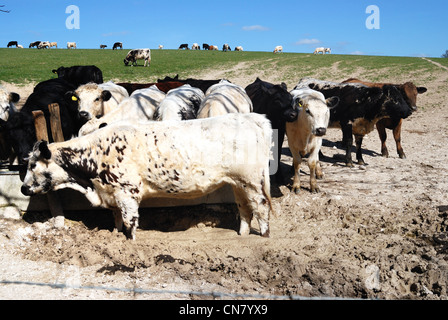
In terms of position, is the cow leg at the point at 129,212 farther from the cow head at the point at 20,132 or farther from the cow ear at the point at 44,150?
the cow head at the point at 20,132

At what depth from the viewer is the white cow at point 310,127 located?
6828 millimetres

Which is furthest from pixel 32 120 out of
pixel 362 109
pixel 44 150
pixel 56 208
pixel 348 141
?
pixel 362 109

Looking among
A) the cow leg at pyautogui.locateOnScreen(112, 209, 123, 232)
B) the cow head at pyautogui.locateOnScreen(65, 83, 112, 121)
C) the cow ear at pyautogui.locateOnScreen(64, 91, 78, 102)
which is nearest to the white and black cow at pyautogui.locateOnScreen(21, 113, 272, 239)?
the cow leg at pyautogui.locateOnScreen(112, 209, 123, 232)

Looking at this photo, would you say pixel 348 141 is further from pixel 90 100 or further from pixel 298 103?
pixel 90 100

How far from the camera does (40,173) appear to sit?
5.05 metres

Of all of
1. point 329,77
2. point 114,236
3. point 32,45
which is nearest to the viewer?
point 114,236

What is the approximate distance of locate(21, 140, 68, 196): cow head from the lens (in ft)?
16.4

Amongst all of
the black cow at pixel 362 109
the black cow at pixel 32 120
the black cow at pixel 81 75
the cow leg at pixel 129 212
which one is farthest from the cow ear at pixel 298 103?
the black cow at pixel 81 75

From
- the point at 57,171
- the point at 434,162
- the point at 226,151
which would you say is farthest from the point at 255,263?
the point at 434,162

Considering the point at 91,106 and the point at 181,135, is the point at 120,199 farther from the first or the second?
the point at 91,106

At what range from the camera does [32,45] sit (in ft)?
219

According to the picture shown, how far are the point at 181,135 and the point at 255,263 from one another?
205cm

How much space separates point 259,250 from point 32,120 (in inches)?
190
